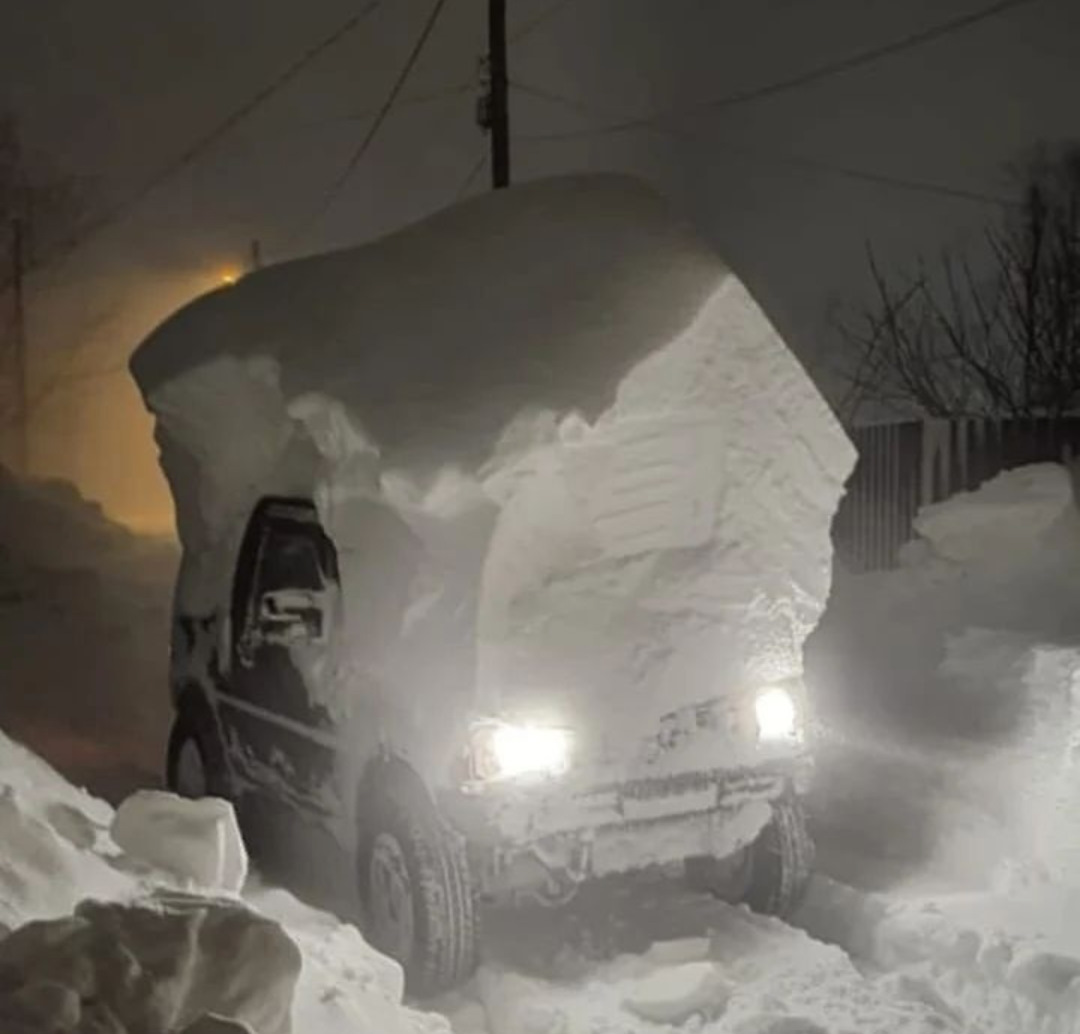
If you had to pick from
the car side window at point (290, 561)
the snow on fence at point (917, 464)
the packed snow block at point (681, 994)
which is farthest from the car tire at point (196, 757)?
the snow on fence at point (917, 464)

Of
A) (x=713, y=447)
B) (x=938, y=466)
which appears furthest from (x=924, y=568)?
(x=713, y=447)

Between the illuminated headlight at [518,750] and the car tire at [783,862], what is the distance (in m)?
1.44

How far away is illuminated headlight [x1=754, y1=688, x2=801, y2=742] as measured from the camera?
645cm

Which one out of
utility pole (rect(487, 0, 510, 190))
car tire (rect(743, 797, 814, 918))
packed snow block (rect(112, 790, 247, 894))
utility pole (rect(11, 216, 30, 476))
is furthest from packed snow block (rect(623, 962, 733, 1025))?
utility pole (rect(11, 216, 30, 476))

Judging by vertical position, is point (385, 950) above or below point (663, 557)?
below

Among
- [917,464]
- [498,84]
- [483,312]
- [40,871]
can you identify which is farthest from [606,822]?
[498,84]

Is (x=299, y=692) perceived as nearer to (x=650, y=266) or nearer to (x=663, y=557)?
(x=663, y=557)

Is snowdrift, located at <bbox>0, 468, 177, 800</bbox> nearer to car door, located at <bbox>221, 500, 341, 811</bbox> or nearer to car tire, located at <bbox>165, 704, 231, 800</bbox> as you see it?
car tire, located at <bbox>165, 704, 231, 800</bbox>

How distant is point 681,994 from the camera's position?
5.89 m

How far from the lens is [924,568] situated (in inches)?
451

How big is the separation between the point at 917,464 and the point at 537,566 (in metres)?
10.3

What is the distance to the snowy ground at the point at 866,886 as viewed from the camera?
4.85 m

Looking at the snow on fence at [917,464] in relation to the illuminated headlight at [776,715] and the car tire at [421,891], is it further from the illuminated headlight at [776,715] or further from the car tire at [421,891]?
the car tire at [421,891]

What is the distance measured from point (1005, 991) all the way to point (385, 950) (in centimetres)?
261
